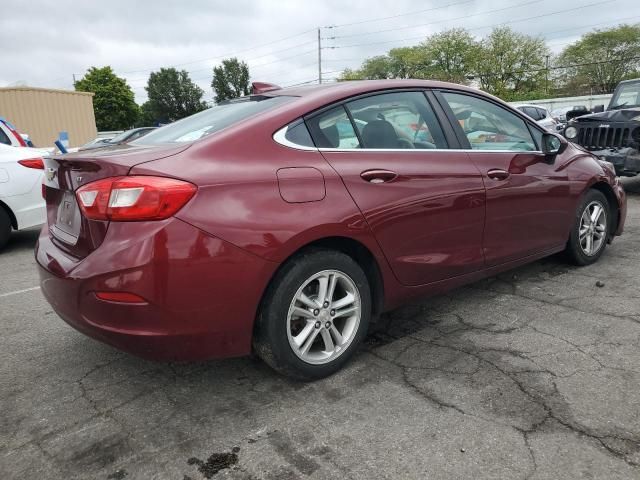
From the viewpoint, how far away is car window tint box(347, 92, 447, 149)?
2961 millimetres

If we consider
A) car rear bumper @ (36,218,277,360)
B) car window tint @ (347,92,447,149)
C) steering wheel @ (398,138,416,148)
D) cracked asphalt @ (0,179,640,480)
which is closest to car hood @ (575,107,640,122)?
cracked asphalt @ (0,179,640,480)

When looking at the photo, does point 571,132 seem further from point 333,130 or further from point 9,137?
point 9,137

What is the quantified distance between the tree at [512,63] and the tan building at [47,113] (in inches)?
2129

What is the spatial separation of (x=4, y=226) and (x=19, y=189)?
0.46 m

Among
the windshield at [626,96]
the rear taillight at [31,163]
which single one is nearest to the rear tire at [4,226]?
the rear taillight at [31,163]

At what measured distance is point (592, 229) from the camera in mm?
4504

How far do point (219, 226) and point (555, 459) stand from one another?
1.62 metres

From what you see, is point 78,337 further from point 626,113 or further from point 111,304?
point 626,113

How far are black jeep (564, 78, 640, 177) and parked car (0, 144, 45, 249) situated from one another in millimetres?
7621

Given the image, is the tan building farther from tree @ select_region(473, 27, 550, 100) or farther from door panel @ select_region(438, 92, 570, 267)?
tree @ select_region(473, 27, 550, 100)

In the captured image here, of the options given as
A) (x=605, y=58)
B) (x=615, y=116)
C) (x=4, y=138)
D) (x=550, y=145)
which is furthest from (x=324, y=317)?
(x=605, y=58)

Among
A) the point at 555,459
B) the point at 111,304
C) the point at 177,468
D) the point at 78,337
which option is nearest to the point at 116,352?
the point at 78,337

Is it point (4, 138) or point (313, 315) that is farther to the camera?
point (4, 138)

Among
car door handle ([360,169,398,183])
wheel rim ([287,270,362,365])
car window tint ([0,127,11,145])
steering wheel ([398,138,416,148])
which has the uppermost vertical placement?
steering wheel ([398,138,416,148])
